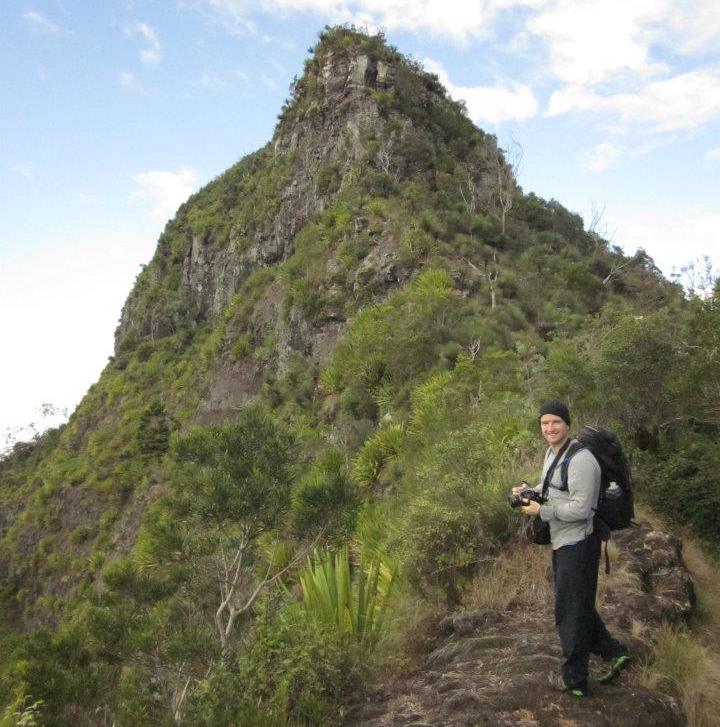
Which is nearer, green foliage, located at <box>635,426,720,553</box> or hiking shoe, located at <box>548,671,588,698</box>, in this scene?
hiking shoe, located at <box>548,671,588,698</box>

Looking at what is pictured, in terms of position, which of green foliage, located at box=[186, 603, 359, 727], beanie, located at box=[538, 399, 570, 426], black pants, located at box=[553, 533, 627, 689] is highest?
beanie, located at box=[538, 399, 570, 426]

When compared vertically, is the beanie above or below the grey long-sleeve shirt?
above

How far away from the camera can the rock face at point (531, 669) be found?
10.6ft

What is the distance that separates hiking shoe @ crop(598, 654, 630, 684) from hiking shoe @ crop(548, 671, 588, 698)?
0.17 metres

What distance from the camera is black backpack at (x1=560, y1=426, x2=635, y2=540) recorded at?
3307mm

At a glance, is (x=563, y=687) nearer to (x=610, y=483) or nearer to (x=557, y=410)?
(x=610, y=483)

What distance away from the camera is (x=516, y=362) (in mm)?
13703

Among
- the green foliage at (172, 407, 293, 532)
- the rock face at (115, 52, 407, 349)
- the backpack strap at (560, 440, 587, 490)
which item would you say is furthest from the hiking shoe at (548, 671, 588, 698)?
the rock face at (115, 52, 407, 349)

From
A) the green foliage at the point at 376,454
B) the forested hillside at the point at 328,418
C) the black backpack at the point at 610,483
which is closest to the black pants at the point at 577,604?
the black backpack at the point at 610,483

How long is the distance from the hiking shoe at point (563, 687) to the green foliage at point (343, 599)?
72.5 inches

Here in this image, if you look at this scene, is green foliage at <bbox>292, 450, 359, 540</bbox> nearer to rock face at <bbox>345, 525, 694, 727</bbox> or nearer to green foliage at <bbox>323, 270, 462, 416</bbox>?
rock face at <bbox>345, 525, 694, 727</bbox>

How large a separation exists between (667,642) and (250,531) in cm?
339

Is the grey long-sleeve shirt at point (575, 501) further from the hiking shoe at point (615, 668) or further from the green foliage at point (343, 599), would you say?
the green foliage at point (343, 599)

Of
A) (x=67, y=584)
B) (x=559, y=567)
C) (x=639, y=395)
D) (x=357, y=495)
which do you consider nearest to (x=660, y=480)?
(x=639, y=395)
